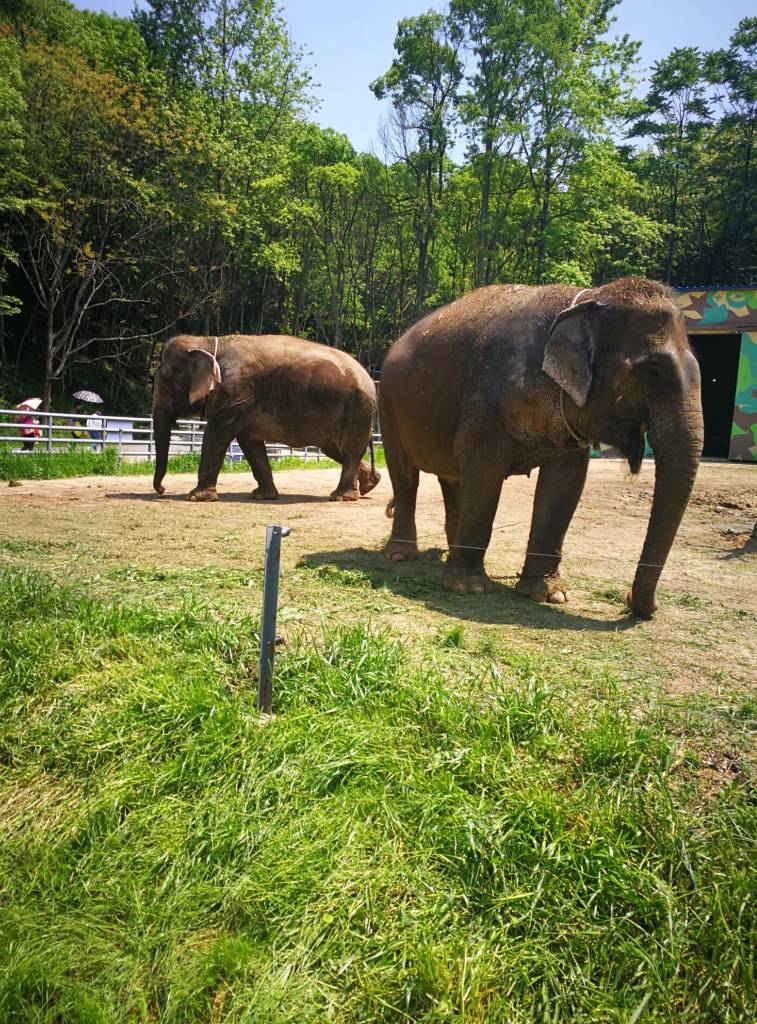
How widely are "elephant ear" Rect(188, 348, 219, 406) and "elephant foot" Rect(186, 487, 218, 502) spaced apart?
4.50 ft

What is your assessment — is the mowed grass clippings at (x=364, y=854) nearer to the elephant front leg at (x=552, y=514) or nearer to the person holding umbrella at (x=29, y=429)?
the elephant front leg at (x=552, y=514)

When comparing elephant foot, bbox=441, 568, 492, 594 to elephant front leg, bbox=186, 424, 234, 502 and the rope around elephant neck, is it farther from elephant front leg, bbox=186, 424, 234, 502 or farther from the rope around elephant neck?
elephant front leg, bbox=186, 424, 234, 502

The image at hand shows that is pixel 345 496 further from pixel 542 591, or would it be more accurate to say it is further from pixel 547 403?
pixel 547 403

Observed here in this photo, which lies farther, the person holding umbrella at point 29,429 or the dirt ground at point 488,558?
the person holding umbrella at point 29,429

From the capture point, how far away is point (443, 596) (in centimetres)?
534

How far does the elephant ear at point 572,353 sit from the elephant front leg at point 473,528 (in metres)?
0.85

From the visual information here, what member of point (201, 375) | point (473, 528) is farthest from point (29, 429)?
point (473, 528)

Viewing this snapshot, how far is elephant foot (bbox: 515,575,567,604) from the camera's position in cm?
537

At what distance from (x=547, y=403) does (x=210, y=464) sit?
23.5 ft

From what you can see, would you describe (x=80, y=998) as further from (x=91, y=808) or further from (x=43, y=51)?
(x=43, y=51)

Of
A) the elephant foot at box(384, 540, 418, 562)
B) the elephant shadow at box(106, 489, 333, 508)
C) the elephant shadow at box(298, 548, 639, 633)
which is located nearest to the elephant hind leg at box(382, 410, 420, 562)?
the elephant foot at box(384, 540, 418, 562)

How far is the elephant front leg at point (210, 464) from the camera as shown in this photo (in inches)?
435

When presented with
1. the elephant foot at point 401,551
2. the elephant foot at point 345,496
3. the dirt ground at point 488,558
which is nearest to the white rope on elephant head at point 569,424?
the dirt ground at point 488,558

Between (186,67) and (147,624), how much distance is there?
102 ft
